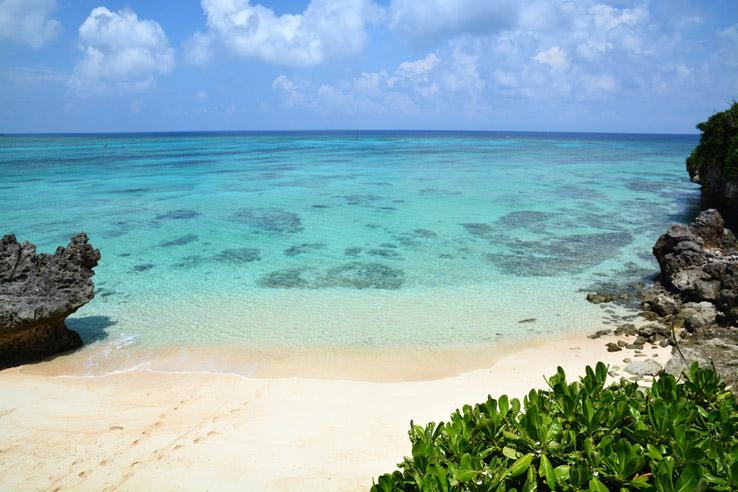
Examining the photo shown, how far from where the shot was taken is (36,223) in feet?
70.1

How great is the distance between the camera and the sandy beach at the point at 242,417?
18.9 ft

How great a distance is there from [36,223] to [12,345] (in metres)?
15.0

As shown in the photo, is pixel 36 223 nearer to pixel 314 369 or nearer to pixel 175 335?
pixel 175 335

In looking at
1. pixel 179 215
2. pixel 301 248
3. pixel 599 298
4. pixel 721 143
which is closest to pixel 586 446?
pixel 599 298

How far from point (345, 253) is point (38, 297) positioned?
9161 millimetres

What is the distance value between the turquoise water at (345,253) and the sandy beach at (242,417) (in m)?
1.32

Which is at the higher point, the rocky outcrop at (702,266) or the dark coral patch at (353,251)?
the rocky outcrop at (702,266)

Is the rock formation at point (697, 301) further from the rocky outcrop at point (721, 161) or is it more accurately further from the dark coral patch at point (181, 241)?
the dark coral patch at point (181, 241)

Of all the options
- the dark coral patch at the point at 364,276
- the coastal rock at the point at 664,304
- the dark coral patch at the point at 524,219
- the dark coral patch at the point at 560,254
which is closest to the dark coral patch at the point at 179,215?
the dark coral patch at the point at 364,276

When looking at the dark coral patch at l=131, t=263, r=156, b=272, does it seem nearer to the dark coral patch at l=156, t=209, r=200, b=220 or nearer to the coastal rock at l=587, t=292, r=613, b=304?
the dark coral patch at l=156, t=209, r=200, b=220

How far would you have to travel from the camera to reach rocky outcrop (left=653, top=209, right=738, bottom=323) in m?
9.48

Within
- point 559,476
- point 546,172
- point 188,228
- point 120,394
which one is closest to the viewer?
point 559,476

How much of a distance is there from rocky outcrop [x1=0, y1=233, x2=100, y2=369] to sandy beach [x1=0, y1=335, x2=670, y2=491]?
429 millimetres

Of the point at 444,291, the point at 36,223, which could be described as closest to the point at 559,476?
the point at 444,291
